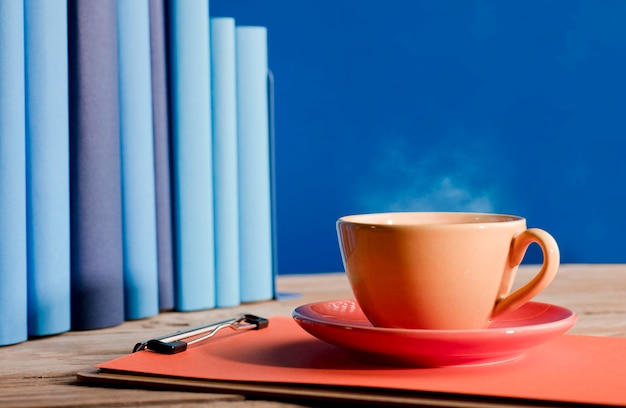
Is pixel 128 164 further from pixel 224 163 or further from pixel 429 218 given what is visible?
pixel 429 218

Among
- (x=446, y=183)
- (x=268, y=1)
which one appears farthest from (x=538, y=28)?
(x=268, y=1)

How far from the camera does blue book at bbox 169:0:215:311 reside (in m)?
0.69

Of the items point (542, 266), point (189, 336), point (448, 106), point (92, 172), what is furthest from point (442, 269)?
point (448, 106)

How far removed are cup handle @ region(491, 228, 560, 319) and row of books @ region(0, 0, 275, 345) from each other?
1.10 feet

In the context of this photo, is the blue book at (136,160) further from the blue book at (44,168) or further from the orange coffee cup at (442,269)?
the orange coffee cup at (442,269)

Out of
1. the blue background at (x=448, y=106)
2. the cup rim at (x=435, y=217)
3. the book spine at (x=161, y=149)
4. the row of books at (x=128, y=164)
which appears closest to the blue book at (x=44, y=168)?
the row of books at (x=128, y=164)

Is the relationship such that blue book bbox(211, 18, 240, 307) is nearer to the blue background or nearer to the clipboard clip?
the clipboard clip

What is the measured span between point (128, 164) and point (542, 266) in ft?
1.25

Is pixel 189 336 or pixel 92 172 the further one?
pixel 92 172

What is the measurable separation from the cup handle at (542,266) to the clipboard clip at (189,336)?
0.57 feet

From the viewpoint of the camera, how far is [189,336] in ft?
1.53

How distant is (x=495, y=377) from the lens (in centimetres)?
36

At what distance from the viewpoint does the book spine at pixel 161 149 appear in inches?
27.0

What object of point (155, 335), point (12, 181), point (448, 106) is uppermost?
point (448, 106)
